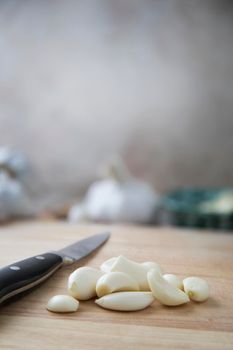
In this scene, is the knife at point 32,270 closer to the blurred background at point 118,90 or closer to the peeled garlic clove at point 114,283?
the peeled garlic clove at point 114,283

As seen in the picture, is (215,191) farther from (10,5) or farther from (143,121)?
(10,5)

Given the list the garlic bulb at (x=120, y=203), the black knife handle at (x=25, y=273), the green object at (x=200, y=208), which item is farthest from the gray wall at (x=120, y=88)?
the black knife handle at (x=25, y=273)

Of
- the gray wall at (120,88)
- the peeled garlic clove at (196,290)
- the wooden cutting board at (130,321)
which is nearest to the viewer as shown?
the wooden cutting board at (130,321)

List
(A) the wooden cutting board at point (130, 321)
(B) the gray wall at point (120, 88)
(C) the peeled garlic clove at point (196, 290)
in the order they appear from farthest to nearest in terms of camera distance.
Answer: (B) the gray wall at point (120, 88) < (C) the peeled garlic clove at point (196, 290) < (A) the wooden cutting board at point (130, 321)

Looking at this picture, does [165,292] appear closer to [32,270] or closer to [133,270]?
[133,270]

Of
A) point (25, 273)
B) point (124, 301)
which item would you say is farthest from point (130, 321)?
point (25, 273)

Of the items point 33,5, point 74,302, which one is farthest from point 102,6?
point 74,302

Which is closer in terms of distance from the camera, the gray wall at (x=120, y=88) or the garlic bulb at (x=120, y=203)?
the garlic bulb at (x=120, y=203)

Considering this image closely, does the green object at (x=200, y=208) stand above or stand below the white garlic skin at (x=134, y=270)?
above
